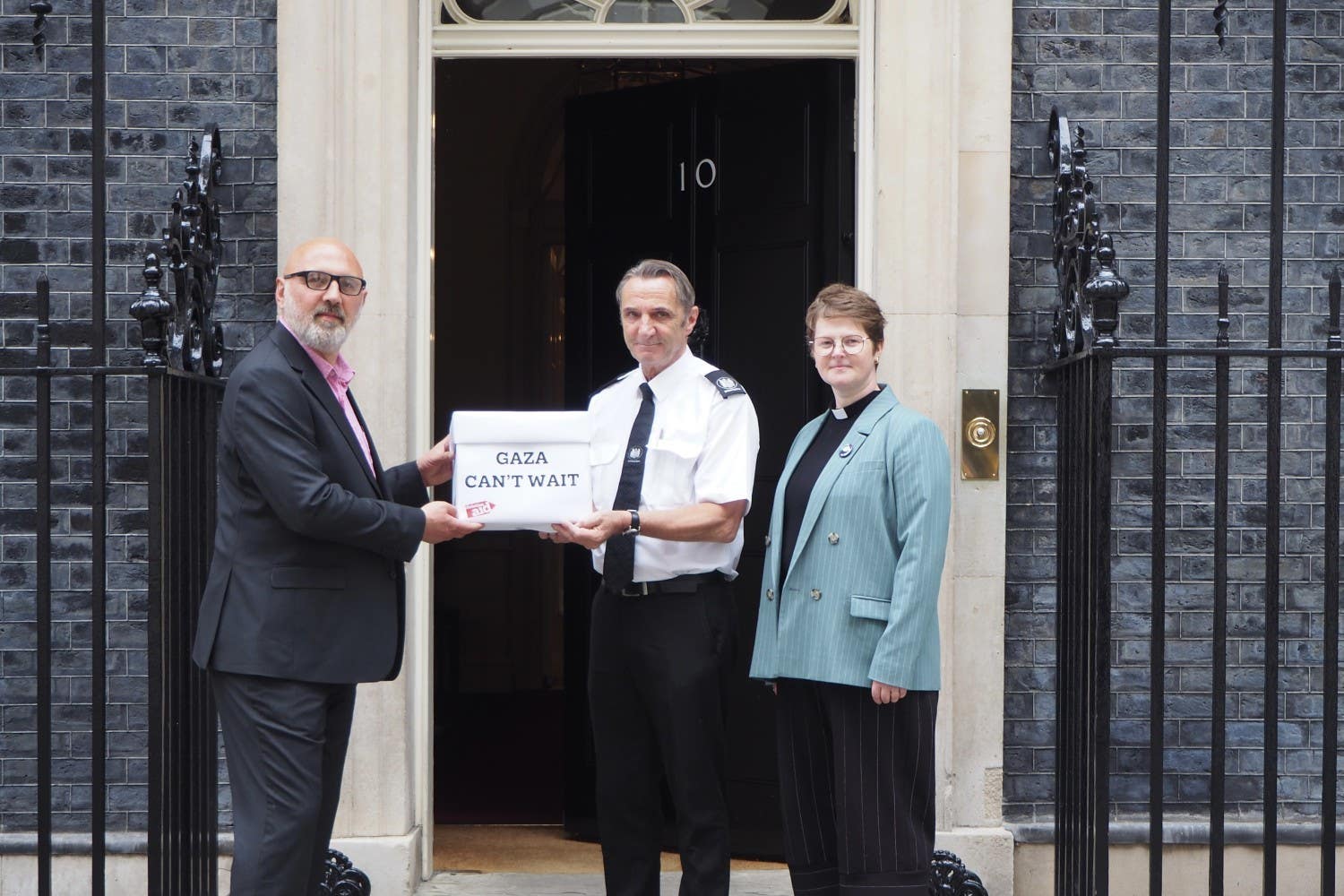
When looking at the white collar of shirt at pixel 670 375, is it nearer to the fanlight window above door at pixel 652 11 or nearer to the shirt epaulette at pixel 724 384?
the shirt epaulette at pixel 724 384

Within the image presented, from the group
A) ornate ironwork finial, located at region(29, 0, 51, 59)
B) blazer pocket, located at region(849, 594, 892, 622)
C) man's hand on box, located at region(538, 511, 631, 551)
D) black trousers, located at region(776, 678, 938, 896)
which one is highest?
ornate ironwork finial, located at region(29, 0, 51, 59)

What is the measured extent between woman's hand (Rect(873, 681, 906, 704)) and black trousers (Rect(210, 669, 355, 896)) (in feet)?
4.64

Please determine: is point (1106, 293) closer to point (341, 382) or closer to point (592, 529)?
point (592, 529)

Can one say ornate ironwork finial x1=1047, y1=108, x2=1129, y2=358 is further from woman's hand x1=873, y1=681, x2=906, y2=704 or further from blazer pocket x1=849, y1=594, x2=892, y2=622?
woman's hand x1=873, y1=681, x2=906, y2=704

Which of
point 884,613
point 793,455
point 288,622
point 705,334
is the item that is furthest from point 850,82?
point 288,622

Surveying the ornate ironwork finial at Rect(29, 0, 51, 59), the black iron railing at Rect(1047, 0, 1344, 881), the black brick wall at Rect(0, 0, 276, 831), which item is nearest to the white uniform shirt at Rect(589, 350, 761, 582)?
the black iron railing at Rect(1047, 0, 1344, 881)

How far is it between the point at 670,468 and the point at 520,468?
53 centimetres

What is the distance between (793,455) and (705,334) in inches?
52.2

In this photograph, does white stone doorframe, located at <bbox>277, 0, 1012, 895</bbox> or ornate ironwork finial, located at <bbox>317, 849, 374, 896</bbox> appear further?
white stone doorframe, located at <bbox>277, 0, 1012, 895</bbox>

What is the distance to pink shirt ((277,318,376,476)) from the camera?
4.01 m

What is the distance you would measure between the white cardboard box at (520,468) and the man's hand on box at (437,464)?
298 millimetres

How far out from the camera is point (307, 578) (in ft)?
12.7

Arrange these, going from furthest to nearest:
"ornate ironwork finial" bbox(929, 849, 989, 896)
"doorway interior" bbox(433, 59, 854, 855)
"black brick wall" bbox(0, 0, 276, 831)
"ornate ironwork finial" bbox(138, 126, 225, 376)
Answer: "doorway interior" bbox(433, 59, 854, 855), "black brick wall" bbox(0, 0, 276, 831), "ornate ironwork finial" bbox(929, 849, 989, 896), "ornate ironwork finial" bbox(138, 126, 225, 376)

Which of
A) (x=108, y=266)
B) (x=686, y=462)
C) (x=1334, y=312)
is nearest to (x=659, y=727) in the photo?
(x=686, y=462)
